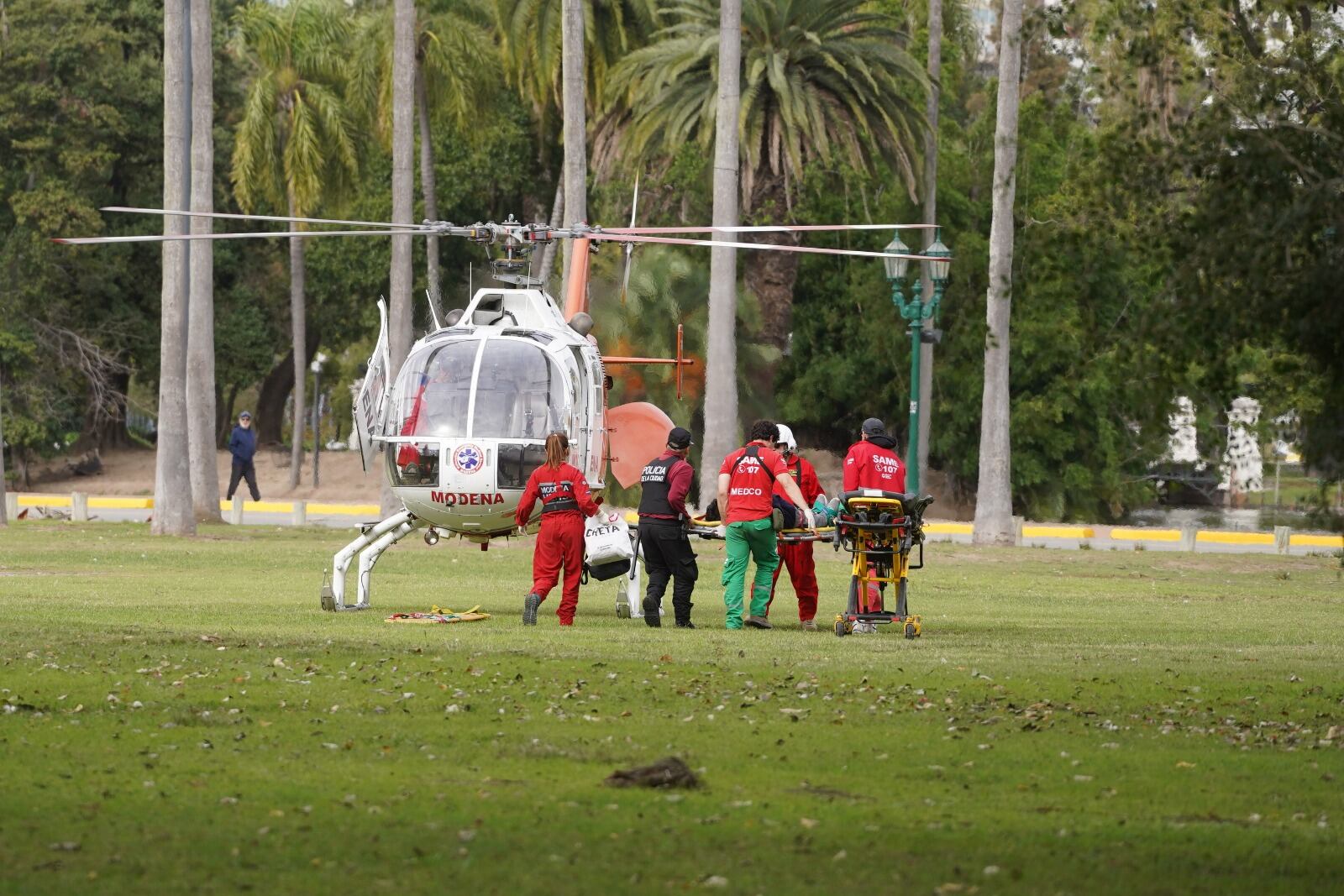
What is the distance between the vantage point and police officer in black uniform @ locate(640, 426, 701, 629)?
59.2ft

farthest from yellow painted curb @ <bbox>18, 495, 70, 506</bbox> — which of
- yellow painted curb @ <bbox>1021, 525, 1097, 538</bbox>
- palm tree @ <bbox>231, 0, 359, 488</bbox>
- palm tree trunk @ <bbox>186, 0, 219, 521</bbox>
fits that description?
yellow painted curb @ <bbox>1021, 525, 1097, 538</bbox>

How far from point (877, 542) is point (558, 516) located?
2744 mm

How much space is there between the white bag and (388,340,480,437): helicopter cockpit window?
147cm

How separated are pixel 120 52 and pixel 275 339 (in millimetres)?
9763

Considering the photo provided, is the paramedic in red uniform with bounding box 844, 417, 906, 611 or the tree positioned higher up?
the tree

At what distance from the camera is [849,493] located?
56.1ft

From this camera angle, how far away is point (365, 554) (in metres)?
20.0

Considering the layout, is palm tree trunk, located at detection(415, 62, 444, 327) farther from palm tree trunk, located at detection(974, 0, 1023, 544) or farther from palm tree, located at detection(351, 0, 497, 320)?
palm tree trunk, located at detection(974, 0, 1023, 544)

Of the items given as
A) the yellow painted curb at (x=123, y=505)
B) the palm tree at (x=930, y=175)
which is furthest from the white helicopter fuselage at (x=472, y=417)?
the palm tree at (x=930, y=175)

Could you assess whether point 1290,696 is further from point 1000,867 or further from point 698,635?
point 1000,867

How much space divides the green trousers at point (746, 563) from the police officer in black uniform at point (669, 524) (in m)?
0.40

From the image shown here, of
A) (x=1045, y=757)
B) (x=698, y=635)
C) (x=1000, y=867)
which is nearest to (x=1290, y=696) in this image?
(x=1045, y=757)

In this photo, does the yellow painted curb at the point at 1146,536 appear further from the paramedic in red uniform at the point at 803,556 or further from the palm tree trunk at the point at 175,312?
the paramedic in red uniform at the point at 803,556

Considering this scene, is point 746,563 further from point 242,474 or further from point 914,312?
point 242,474
